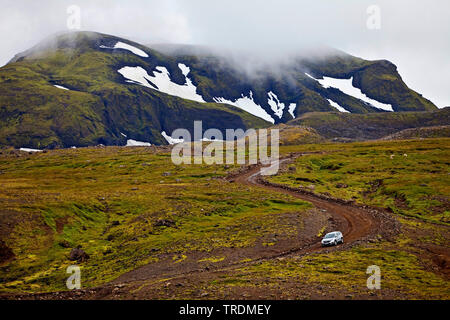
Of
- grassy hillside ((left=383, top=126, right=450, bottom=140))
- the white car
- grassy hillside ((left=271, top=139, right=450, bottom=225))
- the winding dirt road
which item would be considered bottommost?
the winding dirt road

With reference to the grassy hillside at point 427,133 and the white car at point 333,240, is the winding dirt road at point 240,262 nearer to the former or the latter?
the white car at point 333,240

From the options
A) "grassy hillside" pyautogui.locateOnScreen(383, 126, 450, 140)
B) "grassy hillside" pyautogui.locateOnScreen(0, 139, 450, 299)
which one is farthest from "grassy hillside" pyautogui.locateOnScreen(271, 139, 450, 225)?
"grassy hillside" pyautogui.locateOnScreen(383, 126, 450, 140)

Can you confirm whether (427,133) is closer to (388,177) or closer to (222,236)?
(388,177)

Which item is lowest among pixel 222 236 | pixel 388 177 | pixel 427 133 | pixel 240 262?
pixel 240 262

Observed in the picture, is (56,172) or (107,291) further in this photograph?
(56,172)

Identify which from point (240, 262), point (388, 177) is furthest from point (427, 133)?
point (240, 262)

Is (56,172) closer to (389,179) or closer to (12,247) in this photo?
(12,247)

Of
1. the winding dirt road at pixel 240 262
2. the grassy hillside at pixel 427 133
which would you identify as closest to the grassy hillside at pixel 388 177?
the winding dirt road at pixel 240 262

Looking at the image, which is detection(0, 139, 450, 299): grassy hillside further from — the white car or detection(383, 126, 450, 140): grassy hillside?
detection(383, 126, 450, 140): grassy hillside

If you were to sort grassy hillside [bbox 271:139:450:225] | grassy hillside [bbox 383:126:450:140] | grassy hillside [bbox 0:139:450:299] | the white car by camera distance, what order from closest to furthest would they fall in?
grassy hillside [bbox 0:139:450:299] → the white car → grassy hillside [bbox 271:139:450:225] → grassy hillside [bbox 383:126:450:140]
